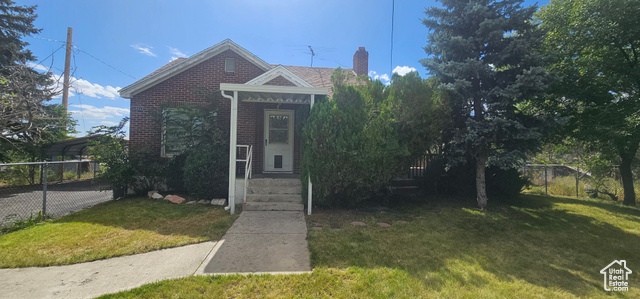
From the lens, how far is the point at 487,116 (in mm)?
6309

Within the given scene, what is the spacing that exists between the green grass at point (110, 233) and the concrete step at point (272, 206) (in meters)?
0.57

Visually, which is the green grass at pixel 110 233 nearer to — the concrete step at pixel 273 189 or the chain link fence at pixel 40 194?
the chain link fence at pixel 40 194

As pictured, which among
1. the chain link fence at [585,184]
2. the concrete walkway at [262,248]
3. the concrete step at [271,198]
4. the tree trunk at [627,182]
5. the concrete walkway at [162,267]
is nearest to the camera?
the concrete walkway at [162,267]

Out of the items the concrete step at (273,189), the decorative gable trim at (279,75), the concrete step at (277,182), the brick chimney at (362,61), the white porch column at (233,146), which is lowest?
the concrete step at (273,189)

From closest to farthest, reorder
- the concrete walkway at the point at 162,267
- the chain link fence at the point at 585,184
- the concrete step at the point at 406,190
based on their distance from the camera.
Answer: the concrete walkway at the point at 162,267, the concrete step at the point at 406,190, the chain link fence at the point at 585,184

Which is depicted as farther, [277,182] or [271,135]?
[271,135]

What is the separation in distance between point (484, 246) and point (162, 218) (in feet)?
20.5

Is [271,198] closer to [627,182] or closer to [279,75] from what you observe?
[279,75]

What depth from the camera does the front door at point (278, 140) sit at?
8.65 meters

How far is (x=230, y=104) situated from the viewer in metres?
8.19

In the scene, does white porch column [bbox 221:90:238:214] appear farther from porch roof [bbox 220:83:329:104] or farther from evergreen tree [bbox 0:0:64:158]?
evergreen tree [bbox 0:0:64:158]

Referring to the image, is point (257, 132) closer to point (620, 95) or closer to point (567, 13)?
point (567, 13)
